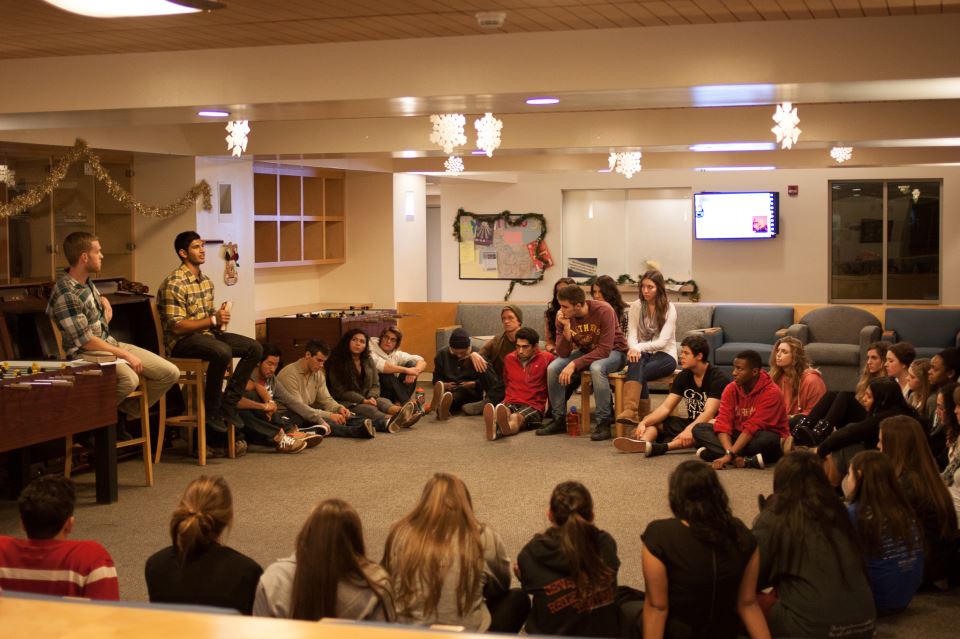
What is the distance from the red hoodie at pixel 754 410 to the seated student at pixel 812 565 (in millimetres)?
3770

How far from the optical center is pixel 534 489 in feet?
23.3

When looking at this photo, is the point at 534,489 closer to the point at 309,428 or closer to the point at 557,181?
the point at 309,428

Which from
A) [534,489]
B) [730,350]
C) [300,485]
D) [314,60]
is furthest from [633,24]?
[730,350]

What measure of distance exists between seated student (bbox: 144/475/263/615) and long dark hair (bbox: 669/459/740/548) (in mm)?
1381

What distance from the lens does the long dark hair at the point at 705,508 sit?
3623mm

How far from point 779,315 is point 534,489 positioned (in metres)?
6.00

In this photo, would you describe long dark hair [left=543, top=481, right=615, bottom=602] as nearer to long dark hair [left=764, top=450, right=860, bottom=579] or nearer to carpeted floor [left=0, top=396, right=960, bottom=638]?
long dark hair [left=764, top=450, right=860, bottom=579]

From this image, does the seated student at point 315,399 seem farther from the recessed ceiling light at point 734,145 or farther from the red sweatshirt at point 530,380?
the recessed ceiling light at point 734,145

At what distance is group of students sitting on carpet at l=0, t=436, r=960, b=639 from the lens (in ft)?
11.1

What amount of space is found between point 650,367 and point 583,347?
583 millimetres

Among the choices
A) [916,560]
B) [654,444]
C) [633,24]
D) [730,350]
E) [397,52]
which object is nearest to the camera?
[916,560]

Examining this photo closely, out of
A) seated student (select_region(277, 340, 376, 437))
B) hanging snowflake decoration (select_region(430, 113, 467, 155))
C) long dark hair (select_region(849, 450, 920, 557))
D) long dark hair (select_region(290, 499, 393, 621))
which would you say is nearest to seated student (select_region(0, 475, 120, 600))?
long dark hair (select_region(290, 499, 393, 621))

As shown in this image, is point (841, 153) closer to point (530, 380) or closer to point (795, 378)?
point (795, 378)

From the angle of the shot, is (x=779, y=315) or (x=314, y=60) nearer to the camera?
(x=314, y=60)
